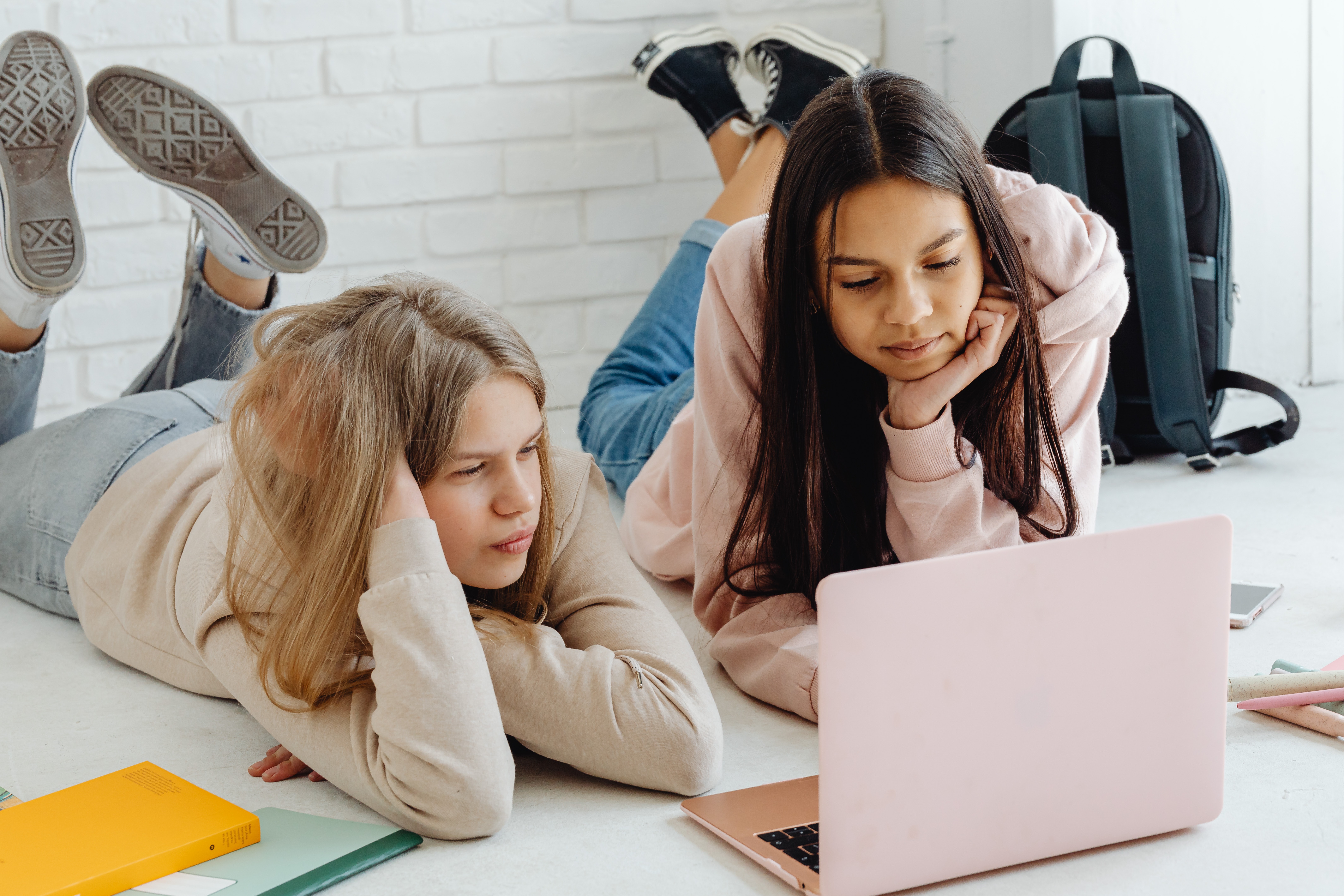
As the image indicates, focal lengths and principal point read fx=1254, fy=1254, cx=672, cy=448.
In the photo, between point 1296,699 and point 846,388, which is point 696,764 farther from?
point 1296,699

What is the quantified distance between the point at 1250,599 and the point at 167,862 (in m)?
1.08

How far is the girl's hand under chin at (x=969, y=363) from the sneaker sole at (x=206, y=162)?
823 mm

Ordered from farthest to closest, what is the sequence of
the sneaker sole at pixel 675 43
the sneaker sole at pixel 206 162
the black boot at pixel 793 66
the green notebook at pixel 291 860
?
1. the sneaker sole at pixel 675 43
2. the black boot at pixel 793 66
3. the sneaker sole at pixel 206 162
4. the green notebook at pixel 291 860

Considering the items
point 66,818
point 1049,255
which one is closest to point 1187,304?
point 1049,255

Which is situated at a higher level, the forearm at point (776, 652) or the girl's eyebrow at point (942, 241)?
the girl's eyebrow at point (942, 241)

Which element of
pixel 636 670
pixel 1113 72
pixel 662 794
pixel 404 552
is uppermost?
pixel 1113 72

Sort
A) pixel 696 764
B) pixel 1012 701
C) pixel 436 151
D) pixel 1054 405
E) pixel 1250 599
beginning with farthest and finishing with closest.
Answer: pixel 436 151, pixel 1250 599, pixel 1054 405, pixel 696 764, pixel 1012 701

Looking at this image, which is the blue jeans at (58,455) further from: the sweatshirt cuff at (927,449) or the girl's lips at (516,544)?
the sweatshirt cuff at (927,449)

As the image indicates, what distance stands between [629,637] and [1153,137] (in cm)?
127

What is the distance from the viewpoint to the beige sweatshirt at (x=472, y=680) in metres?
0.87

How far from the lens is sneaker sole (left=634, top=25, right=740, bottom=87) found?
218 cm

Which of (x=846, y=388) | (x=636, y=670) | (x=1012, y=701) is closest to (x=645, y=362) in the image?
(x=846, y=388)

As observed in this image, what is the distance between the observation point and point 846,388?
1.15m

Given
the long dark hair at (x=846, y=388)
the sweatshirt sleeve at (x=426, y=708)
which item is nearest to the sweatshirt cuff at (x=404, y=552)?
the sweatshirt sleeve at (x=426, y=708)
